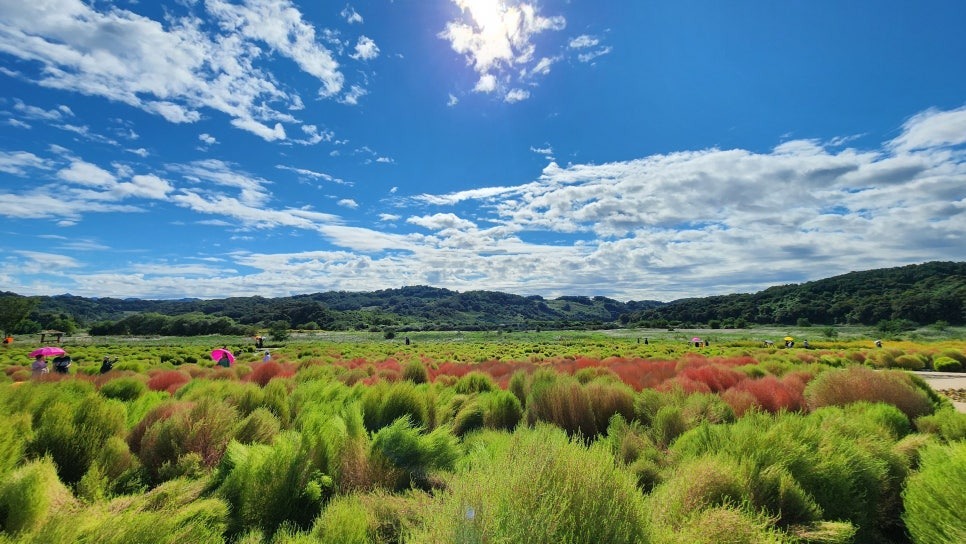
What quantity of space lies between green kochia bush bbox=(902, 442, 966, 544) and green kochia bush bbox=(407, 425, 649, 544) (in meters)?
2.79

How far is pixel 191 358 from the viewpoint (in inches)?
1230

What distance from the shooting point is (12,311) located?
8362 cm

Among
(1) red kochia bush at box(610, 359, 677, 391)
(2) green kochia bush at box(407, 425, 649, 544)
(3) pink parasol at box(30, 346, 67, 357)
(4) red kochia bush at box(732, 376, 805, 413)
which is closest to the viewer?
(2) green kochia bush at box(407, 425, 649, 544)

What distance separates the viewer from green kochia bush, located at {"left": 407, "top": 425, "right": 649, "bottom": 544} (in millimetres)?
2258

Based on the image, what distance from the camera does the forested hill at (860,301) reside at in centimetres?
7681

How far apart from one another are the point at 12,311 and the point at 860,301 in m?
170

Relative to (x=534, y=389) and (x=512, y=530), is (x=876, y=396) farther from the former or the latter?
(x=512, y=530)

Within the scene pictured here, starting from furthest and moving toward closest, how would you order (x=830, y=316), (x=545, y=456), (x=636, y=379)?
(x=830, y=316) → (x=636, y=379) → (x=545, y=456)

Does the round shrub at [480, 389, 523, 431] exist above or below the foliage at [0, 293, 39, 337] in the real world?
below

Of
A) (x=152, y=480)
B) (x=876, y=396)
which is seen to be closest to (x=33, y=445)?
(x=152, y=480)

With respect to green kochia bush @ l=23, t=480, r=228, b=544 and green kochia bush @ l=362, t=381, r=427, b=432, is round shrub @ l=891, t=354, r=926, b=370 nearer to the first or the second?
green kochia bush @ l=362, t=381, r=427, b=432

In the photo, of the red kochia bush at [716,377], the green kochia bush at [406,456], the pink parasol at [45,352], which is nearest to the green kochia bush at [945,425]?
the red kochia bush at [716,377]

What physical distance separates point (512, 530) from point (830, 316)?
11771cm

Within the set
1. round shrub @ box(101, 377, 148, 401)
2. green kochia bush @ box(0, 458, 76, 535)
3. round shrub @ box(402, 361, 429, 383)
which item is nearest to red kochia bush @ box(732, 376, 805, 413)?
round shrub @ box(402, 361, 429, 383)
